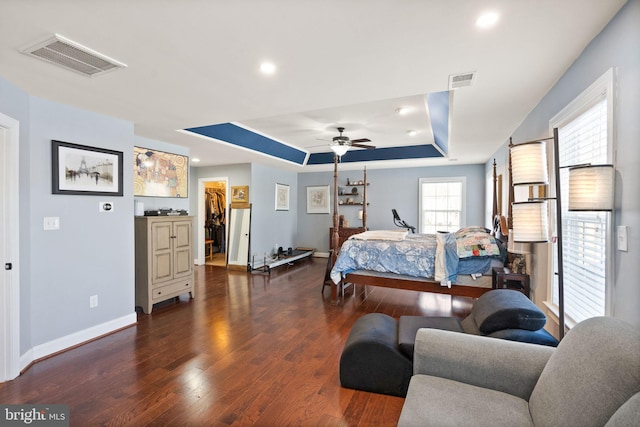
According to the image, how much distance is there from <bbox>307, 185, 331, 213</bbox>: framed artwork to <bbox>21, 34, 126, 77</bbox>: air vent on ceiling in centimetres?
630

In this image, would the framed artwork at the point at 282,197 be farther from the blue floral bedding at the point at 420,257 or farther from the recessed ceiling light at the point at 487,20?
the recessed ceiling light at the point at 487,20

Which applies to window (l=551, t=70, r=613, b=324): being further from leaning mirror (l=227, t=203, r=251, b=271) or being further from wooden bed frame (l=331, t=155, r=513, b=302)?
leaning mirror (l=227, t=203, r=251, b=271)

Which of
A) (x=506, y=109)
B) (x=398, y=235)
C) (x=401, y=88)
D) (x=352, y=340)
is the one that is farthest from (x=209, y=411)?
(x=506, y=109)

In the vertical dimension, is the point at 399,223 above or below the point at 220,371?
above

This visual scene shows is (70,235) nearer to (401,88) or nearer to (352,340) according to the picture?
(352,340)

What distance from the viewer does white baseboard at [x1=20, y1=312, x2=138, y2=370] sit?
2.66m

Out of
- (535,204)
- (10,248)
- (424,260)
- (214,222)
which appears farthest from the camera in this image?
(214,222)

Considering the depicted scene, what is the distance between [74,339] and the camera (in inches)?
119

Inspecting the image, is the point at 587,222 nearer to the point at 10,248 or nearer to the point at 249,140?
the point at 10,248

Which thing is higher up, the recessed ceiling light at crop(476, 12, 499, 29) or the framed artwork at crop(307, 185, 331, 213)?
the recessed ceiling light at crop(476, 12, 499, 29)

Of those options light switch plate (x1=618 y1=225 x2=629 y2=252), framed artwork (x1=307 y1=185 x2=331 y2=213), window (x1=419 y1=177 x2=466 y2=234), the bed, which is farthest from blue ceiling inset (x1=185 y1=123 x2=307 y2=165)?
light switch plate (x1=618 y1=225 x2=629 y2=252)

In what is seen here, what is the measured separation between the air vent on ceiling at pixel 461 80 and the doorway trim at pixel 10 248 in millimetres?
3497

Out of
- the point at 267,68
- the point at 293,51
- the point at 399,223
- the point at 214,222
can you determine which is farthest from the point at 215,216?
the point at 293,51

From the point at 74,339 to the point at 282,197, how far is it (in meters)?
5.33
